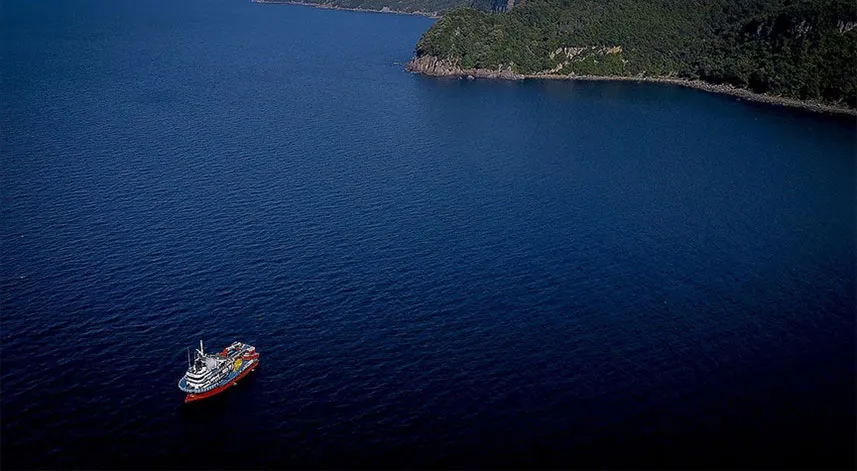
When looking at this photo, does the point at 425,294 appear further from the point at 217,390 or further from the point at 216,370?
the point at 217,390

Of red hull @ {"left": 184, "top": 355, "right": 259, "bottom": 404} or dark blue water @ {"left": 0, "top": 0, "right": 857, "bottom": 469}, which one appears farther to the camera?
red hull @ {"left": 184, "top": 355, "right": 259, "bottom": 404}

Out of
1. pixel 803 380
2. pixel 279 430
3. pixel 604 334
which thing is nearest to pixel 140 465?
pixel 279 430

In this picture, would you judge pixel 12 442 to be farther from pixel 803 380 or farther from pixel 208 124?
pixel 208 124

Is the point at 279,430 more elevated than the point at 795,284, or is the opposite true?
the point at 795,284

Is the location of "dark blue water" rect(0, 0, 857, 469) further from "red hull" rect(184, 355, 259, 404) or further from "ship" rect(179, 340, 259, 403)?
"ship" rect(179, 340, 259, 403)

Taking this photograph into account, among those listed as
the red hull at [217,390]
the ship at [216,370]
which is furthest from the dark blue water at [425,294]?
the ship at [216,370]

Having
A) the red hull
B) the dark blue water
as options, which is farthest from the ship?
the dark blue water
